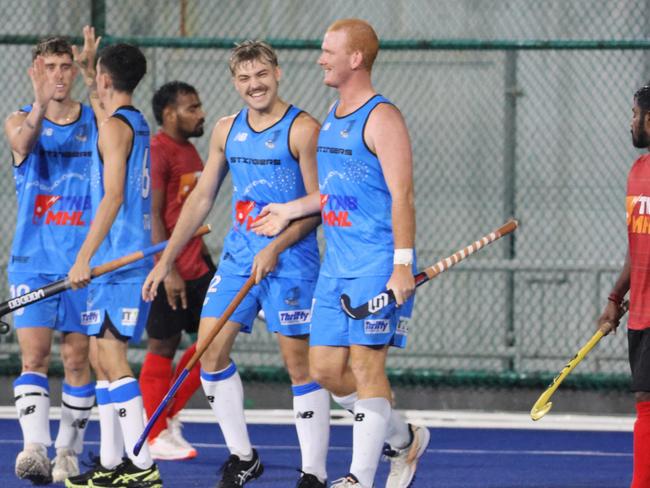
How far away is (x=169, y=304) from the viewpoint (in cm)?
829

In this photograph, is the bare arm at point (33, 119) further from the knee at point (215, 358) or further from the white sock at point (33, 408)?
the knee at point (215, 358)

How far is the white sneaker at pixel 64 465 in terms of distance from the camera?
723cm

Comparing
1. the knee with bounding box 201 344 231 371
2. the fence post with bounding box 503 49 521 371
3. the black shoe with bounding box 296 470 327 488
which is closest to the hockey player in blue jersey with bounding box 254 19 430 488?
the black shoe with bounding box 296 470 327 488

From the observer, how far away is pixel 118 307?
22.6ft

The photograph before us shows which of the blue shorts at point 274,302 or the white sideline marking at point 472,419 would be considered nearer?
the blue shorts at point 274,302

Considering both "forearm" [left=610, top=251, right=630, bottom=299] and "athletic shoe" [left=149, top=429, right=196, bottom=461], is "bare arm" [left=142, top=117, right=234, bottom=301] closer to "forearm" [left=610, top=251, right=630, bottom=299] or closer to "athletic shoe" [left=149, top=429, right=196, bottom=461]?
"athletic shoe" [left=149, top=429, right=196, bottom=461]

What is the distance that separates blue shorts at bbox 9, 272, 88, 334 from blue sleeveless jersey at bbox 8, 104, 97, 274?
0.05 m

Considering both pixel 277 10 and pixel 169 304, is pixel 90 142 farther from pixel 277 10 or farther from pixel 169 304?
pixel 277 10

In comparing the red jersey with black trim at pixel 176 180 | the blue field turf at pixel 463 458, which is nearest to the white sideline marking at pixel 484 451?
the blue field turf at pixel 463 458

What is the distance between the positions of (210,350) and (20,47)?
506cm

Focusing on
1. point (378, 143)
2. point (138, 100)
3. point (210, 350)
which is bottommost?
point (210, 350)

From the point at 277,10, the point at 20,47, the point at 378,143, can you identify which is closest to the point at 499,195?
the point at 277,10

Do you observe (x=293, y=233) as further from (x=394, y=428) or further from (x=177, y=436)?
(x=177, y=436)

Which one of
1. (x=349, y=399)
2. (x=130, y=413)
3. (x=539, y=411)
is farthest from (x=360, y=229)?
(x=130, y=413)
